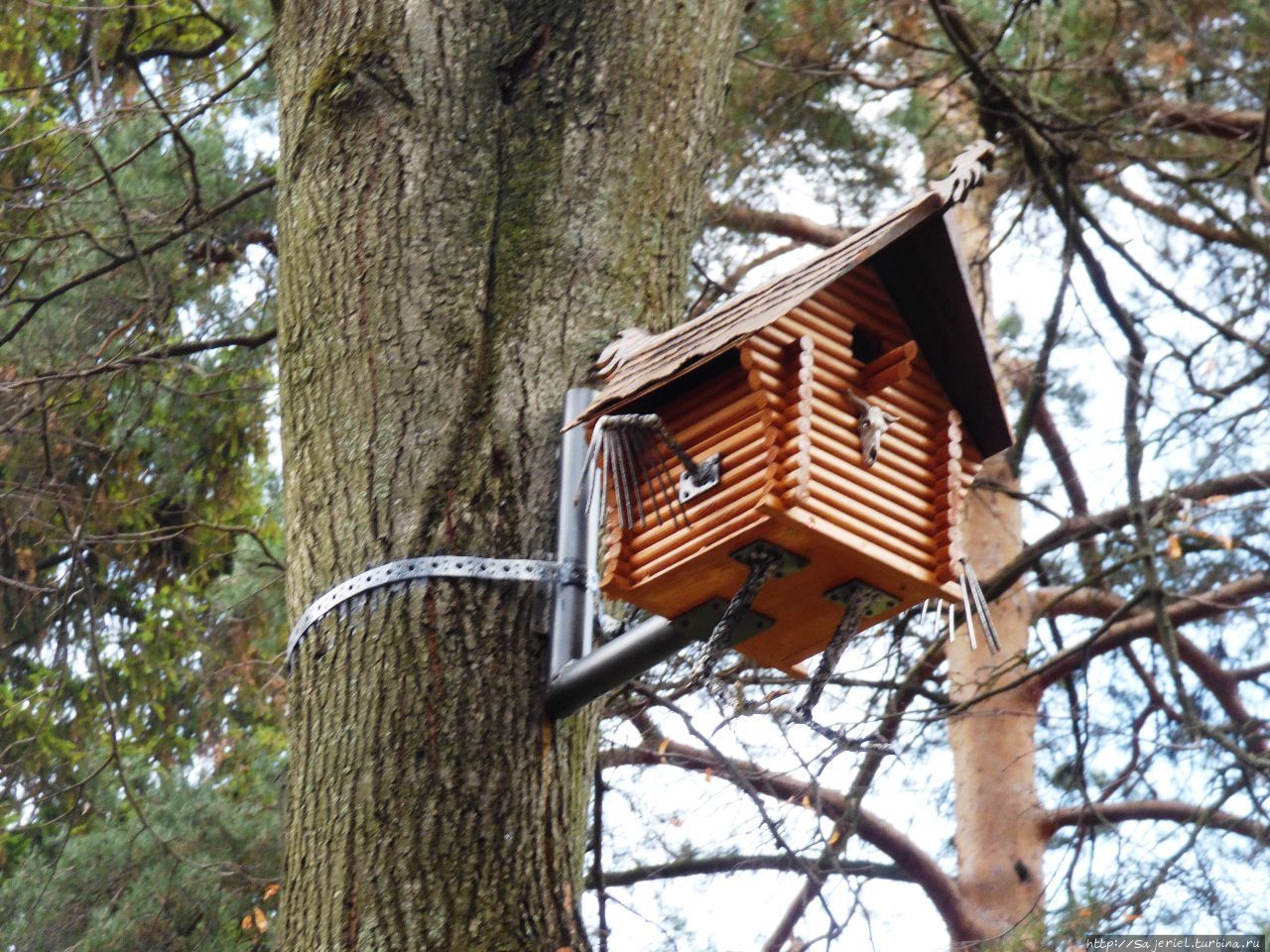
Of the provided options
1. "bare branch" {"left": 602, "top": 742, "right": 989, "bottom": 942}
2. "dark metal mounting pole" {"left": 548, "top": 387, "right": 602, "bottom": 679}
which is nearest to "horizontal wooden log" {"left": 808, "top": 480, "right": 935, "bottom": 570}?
"dark metal mounting pole" {"left": 548, "top": 387, "right": 602, "bottom": 679}

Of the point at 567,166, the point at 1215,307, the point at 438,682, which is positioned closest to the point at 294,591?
the point at 438,682

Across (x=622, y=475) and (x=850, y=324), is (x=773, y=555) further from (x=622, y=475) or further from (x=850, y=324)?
(x=850, y=324)

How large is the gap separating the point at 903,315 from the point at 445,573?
0.76 meters

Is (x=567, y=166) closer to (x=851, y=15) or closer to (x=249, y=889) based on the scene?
(x=249, y=889)

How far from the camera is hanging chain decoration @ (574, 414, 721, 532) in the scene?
6.92 ft

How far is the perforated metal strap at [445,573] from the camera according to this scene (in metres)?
2.25

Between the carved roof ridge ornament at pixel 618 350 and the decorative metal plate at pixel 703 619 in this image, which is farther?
the carved roof ridge ornament at pixel 618 350

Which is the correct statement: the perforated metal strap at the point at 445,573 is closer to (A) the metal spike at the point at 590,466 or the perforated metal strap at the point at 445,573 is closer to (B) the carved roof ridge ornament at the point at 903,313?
(A) the metal spike at the point at 590,466

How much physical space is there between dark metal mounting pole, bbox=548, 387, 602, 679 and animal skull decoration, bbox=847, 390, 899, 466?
1.28 ft

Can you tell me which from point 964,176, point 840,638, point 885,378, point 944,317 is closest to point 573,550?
point 840,638

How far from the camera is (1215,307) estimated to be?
566 cm

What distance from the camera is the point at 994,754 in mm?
6523

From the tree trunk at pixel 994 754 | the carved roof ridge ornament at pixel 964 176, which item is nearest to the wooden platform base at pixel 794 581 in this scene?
the carved roof ridge ornament at pixel 964 176

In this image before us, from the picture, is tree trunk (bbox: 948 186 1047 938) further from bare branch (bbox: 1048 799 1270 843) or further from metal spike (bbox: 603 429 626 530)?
metal spike (bbox: 603 429 626 530)
